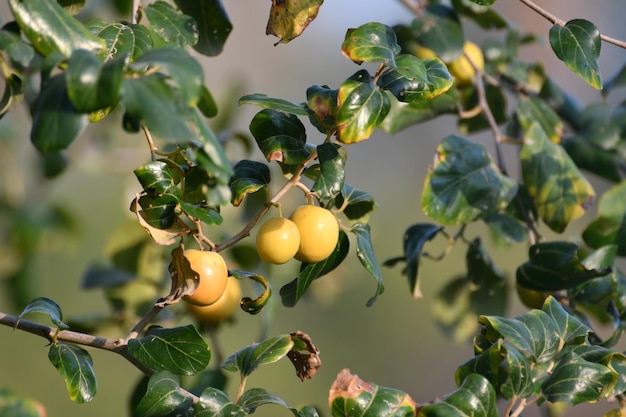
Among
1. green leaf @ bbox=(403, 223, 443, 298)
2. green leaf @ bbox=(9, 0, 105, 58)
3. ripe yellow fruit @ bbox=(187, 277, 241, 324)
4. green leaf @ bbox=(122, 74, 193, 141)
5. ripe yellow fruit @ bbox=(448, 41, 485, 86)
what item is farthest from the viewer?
ripe yellow fruit @ bbox=(448, 41, 485, 86)

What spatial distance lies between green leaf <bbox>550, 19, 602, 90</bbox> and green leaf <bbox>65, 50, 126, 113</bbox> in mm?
426

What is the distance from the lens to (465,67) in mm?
1257

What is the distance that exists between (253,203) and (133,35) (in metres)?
0.59

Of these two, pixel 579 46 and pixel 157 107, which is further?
pixel 579 46

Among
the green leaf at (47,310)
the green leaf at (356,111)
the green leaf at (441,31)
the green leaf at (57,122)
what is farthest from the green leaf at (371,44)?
the green leaf at (441,31)

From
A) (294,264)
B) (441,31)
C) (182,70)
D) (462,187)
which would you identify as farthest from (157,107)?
(294,264)

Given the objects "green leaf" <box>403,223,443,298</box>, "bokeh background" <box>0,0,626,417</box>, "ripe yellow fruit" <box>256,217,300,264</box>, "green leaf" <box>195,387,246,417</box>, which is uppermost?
"ripe yellow fruit" <box>256,217,300,264</box>

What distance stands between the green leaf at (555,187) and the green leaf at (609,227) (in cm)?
3

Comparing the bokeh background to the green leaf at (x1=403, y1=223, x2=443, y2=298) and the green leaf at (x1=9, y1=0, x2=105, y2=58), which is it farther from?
the green leaf at (x1=9, y1=0, x2=105, y2=58)

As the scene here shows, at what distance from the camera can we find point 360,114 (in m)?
0.67

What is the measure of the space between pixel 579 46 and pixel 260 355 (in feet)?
1.36

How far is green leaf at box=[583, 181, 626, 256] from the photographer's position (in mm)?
1028

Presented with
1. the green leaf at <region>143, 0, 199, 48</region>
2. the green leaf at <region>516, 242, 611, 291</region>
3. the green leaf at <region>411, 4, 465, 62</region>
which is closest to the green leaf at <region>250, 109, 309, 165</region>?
the green leaf at <region>143, 0, 199, 48</region>

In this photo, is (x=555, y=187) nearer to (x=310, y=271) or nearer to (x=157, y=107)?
(x=310, y=271)
